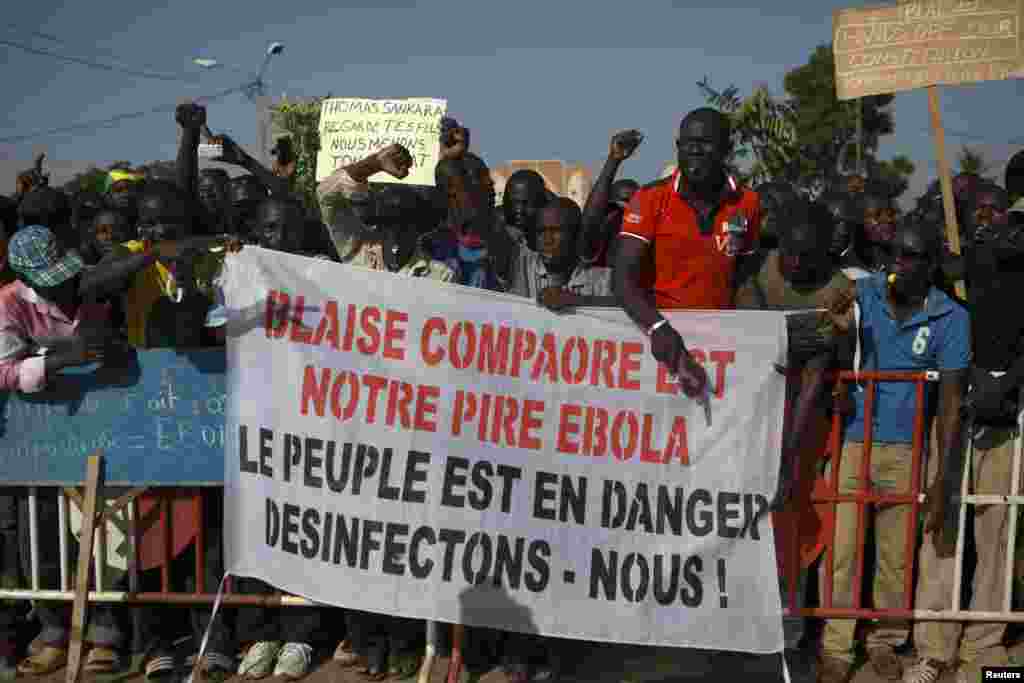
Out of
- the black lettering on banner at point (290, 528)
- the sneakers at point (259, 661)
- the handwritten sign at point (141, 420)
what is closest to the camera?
the black lettering on banner at point (290, 528)

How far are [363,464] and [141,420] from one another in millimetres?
1145

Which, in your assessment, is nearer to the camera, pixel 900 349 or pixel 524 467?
pixel 524 467

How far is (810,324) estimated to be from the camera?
453 cm

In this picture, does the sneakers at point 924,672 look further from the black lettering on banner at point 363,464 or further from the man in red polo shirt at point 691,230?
the black lettering on banner at point 363,464

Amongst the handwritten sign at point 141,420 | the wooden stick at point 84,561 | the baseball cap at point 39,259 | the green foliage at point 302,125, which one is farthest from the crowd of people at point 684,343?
the green foliage at point 302,125

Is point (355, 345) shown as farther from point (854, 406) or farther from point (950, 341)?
point (950, 341)

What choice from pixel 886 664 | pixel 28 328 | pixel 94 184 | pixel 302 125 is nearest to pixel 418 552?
pixel 28 328

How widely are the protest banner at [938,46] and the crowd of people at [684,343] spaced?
1.32 metres

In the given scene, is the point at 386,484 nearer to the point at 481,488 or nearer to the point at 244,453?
the point at 481,488

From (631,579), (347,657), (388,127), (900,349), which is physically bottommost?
(347,657)

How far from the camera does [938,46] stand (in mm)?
6152

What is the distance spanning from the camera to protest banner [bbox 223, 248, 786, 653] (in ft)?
14.9

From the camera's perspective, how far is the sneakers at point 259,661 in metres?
4.91

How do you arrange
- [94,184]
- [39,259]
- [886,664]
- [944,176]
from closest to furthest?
[39,259], [886,664], [944,176], [94,184]
